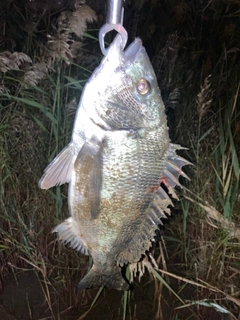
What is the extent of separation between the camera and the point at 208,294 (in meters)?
2.07

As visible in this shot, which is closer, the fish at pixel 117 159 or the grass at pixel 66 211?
the fish at pixel 117 159

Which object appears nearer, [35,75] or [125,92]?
[125,92]

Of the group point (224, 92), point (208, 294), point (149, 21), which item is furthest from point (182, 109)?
point (208, 294)

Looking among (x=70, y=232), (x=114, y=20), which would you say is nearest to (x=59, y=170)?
(x=70, y=232)

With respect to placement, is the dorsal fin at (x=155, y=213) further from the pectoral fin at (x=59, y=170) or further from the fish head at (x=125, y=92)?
the pectoral fin at (x=59, y=170)

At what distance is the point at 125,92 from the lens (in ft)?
3.37

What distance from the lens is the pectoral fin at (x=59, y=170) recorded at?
1047 mm

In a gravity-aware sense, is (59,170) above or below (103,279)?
above

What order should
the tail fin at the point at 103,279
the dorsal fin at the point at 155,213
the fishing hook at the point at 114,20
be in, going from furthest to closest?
1. the tail fin at the point at 103,279
2. the dorsal fin at the point at 155,213
3. the fishing hook at the point at 114,20

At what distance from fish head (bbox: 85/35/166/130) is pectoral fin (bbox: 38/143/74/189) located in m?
0.11

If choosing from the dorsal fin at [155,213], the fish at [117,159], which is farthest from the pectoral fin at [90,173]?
the dorsal fin at [155,213]

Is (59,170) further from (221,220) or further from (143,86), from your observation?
(221,220)

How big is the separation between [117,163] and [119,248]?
0.88 ft

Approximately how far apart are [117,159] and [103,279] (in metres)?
0.40
